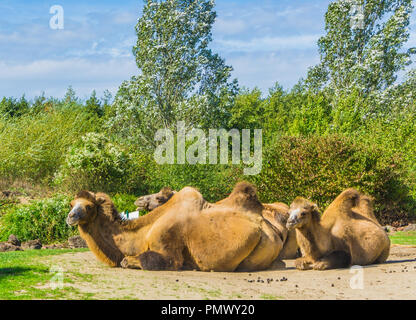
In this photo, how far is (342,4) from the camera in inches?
1613

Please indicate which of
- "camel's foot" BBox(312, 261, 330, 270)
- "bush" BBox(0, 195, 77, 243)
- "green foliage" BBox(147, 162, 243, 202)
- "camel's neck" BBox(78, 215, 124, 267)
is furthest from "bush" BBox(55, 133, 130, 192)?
"camel's foot" BBox(312, 261, 330, 270)

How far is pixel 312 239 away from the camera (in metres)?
9.96

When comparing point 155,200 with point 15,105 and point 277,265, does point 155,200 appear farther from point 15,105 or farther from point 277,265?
point 15,105

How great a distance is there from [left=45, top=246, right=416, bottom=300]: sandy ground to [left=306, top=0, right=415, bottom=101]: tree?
31.3 m

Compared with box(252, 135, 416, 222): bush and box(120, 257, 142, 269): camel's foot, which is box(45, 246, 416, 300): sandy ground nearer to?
box(120, 257, 142, 269): camel's foot

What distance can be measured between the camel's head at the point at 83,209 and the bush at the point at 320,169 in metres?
12.9

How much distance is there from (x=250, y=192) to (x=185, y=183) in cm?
1265

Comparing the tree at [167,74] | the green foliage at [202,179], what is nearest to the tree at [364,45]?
the tree at [167,74]

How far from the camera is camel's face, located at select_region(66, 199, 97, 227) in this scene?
30.8 ft

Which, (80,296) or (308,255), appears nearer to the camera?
(80,296)

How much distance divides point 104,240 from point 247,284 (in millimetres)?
2918
